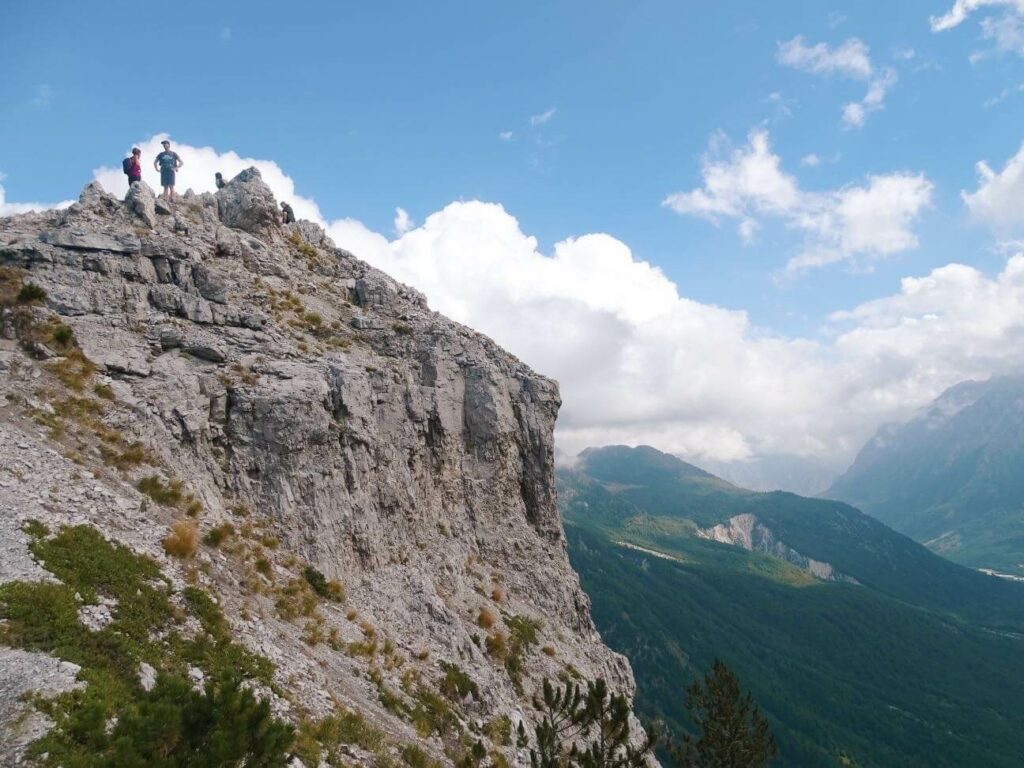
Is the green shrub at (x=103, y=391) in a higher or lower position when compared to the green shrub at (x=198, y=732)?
higher

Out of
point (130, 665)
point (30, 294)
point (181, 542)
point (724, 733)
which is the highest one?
point (30, 294)

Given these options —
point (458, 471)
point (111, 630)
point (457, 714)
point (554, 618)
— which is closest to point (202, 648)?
point (111, 630)

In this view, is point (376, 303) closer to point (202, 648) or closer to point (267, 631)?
point (267, 631)

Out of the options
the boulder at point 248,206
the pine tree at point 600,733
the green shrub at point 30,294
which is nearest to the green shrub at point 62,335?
the green shrub at point 30,294

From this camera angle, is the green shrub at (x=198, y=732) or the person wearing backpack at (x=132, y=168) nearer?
the green shrub at (x=198, y=732)

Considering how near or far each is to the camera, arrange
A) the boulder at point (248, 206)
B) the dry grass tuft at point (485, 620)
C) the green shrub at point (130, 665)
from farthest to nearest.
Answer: the boulder at point (248, 206)
the dry grass tuft at point (485, 620)
the green shrub at point (130, 665)

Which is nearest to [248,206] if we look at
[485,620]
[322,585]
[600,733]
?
[322,585]

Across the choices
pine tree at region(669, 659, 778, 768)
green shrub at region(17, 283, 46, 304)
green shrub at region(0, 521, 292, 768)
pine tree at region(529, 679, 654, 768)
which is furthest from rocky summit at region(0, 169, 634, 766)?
pine tree at region(669, 659, 778, 768)

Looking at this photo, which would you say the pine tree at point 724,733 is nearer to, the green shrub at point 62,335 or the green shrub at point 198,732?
the green shrub at point 198,732

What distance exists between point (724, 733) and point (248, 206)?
4389cm

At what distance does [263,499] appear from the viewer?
28.2 metres

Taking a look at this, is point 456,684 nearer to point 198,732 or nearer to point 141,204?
point 198,732

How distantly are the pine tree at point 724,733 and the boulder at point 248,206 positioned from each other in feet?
133

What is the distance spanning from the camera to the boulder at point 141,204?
3584 cm
